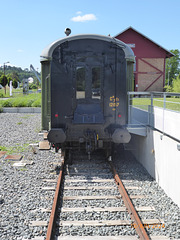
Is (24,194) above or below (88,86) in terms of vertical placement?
below

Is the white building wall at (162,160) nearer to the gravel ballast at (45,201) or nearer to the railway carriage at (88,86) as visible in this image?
the gravel ballast at (45,201)

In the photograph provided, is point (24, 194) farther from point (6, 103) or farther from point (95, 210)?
point (6, 103)

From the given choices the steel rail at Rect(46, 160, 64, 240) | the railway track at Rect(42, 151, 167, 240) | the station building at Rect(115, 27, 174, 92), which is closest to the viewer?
the steel rail at Rect(46, 160, 64, 240)

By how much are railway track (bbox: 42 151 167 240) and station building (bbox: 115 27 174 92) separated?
80.8 ft

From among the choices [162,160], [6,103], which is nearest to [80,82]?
[162,160]

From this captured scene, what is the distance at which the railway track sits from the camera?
445cm

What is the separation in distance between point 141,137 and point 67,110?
2.51m

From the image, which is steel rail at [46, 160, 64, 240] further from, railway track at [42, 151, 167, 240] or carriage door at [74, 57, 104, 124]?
carriage door at [74, 57, 104, 124]

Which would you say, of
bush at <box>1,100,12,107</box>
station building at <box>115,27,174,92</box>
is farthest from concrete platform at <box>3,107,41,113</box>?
station building at <box>115,27,174,92</box>

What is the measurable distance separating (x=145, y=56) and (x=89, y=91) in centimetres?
2450

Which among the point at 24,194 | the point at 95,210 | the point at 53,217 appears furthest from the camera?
the point at 24,194

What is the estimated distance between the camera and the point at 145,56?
30781 mm

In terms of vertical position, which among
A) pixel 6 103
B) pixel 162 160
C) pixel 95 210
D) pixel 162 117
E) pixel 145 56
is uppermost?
pixel 145 56

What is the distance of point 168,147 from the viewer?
6.21 metres
